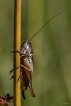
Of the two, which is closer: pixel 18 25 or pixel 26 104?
pixel 18 25

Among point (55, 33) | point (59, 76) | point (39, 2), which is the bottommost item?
point (59, 76)

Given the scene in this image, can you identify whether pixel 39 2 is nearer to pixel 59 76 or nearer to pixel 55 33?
pixel 55 33

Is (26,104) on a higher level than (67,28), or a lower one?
lower

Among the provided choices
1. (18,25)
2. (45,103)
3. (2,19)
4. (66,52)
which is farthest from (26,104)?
(18,25)

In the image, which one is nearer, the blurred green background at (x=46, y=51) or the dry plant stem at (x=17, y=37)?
the dry plant stem at (x=17, y=37)

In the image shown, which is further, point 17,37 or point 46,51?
point 46,51


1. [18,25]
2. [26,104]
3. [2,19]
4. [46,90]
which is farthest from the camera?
[2,19]

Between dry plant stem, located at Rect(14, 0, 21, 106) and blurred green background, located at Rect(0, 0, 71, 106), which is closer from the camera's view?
dry plant stem, located at Rect(14, 0, 21, 106)

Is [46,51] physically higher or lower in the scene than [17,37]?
higher
